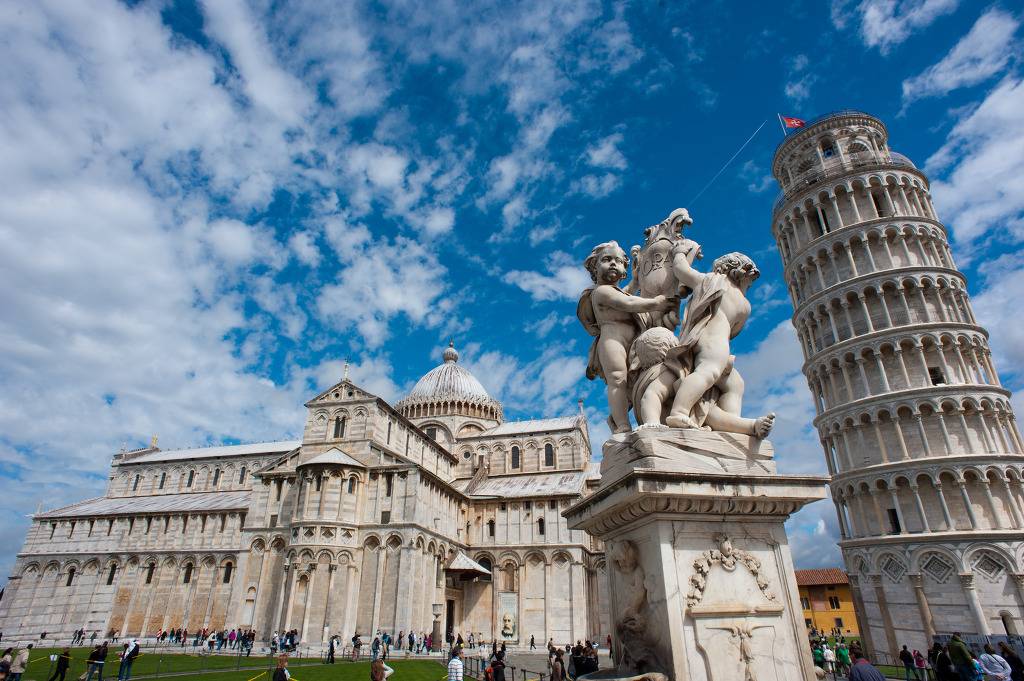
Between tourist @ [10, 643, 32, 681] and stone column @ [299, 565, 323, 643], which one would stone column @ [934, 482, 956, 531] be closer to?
stone column @ [299, 565, 323, 643]

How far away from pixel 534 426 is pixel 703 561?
1823 inches

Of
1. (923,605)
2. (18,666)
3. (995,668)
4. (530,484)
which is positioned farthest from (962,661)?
(530,484)

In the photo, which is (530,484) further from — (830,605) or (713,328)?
→ (713,328)

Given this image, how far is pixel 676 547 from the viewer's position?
12.6ft

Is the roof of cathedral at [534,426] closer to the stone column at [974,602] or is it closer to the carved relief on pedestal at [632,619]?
the stone column at [974,602]

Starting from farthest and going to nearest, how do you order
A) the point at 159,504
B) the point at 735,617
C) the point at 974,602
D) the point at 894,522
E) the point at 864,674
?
the point at 159,504 → the point at 894,522 → the point at 974,602 → the point at 864,674 → the point at 735,617

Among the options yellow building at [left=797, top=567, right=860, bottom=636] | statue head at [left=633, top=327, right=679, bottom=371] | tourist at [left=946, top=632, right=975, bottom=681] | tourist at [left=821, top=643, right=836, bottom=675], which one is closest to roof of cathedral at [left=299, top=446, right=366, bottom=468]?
tourist at [left=821, top=643, right=836, bottom=675]

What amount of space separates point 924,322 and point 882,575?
1284cm

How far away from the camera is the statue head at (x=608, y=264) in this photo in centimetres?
536

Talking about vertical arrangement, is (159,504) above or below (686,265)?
above

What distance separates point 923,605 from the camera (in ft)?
79.1

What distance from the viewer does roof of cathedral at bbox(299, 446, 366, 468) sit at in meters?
32.8

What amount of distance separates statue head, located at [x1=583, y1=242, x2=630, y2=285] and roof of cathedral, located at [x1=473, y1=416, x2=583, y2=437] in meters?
43.3

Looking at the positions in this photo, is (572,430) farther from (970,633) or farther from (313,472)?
(970,633)
